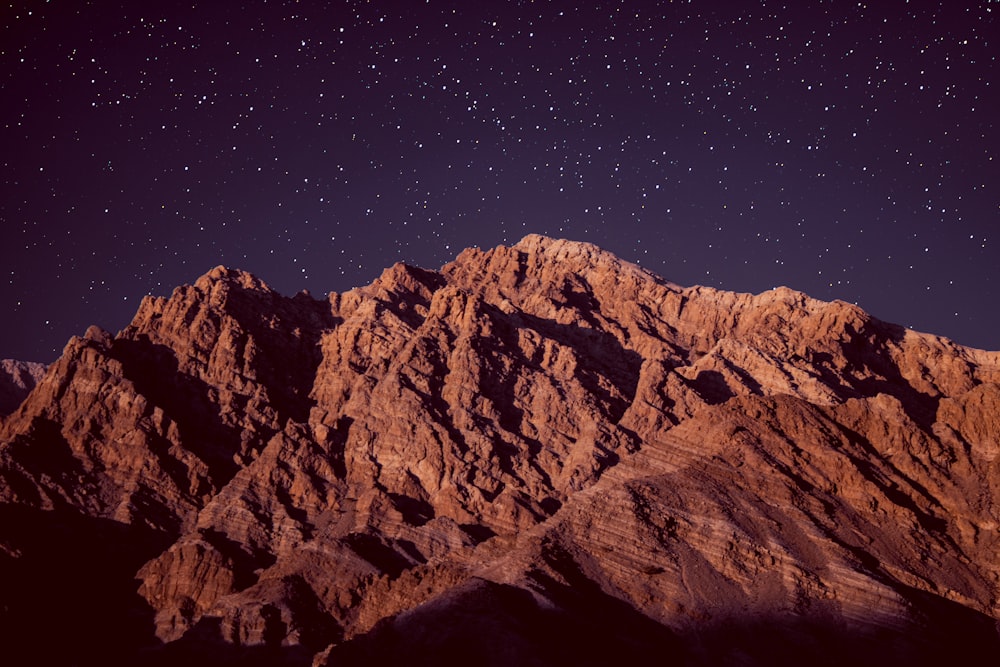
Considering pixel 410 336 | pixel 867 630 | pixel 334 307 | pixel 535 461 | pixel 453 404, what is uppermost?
pixel 334 307

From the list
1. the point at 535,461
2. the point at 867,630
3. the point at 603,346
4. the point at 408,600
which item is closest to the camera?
the point at 867,630

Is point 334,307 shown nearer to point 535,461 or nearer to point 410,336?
point 410,336

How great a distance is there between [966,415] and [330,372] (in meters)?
104

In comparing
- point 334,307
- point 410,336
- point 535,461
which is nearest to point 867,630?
point 535,461

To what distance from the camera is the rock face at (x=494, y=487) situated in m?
78.4

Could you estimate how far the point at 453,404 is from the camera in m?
149

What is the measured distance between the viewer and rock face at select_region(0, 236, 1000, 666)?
257 ft

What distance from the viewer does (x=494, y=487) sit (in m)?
132

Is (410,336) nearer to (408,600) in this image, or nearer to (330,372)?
(330,372)

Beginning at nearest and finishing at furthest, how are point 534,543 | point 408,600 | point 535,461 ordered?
point 534,543 < point 408,600 < point 535,461

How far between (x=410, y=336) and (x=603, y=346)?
39.7m

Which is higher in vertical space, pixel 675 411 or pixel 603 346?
pixel 603 346

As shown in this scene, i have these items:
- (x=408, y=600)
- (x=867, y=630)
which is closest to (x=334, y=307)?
(x=408, y=600)

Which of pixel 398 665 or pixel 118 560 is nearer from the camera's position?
pixel 398 665
